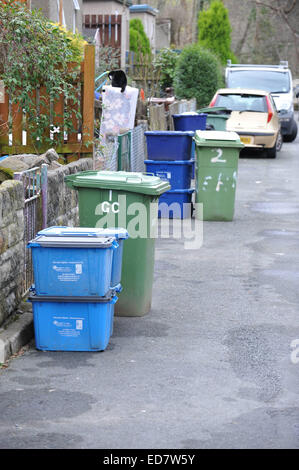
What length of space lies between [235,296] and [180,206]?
4.51m

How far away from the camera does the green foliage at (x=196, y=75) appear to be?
84.6 ft

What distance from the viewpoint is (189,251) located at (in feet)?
33.4

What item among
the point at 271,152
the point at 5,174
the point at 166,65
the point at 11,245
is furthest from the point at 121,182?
the point at 166,65

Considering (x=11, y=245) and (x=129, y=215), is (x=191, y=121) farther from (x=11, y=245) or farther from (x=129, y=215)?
(x=11, y=245)

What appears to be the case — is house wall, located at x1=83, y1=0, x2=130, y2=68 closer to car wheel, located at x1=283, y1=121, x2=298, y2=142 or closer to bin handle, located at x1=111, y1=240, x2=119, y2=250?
car wheel, located at x1=283, y1=121, x2=298, y2=142

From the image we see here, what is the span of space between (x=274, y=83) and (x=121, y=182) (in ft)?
59.3

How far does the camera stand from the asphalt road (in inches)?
182

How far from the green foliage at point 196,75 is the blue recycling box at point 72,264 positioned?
20.4 metres

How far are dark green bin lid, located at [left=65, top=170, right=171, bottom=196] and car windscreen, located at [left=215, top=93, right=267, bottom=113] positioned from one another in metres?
13.5

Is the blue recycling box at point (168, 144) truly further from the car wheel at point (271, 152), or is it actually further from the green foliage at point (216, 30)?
the green foliage at point (216, 30)

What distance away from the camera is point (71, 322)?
615cm

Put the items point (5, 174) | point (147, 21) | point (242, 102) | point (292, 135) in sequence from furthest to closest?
point (147, 21), point (292, 135), point (242, 102), point (5, 174)

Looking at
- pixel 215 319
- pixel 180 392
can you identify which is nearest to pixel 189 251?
pixel 215 319

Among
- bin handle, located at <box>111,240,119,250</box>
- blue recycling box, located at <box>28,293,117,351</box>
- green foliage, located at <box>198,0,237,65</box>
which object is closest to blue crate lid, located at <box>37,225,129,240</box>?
bin handle, located at <box>111,240,119,250</box>
